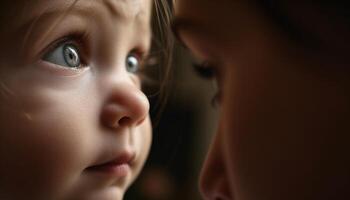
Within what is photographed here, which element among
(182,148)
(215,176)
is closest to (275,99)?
(215,176)

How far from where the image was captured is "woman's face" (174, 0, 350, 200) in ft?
1.25

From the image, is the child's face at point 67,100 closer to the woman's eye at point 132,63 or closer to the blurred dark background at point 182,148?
the woman's eye at point 132,63

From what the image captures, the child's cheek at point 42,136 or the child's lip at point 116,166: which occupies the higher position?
the child's cheek at point 42,136

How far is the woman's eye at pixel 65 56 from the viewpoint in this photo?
593 mm

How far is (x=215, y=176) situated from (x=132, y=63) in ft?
0.97

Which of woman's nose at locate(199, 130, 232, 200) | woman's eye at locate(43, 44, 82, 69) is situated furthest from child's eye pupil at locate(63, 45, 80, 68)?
woman's nose at locate(199, 130, 232, 200)

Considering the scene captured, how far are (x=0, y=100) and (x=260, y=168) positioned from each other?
0.90ft

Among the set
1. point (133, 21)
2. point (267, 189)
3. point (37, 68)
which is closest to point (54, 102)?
point (37, 68)

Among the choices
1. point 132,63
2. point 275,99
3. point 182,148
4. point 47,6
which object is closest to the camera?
point 275,99

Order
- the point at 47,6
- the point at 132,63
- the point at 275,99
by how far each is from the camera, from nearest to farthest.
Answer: the point at 275,99
the point at 47,6
the point at 132,63

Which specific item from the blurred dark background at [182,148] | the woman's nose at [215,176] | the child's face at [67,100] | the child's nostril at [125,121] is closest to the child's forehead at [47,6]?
the child's face at [67,100]

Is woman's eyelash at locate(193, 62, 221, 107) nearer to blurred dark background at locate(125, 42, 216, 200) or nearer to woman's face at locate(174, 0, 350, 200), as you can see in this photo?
woman's face at locate(174, 0, 350, 200)

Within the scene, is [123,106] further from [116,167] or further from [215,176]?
[215,176]

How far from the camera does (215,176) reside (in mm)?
459
